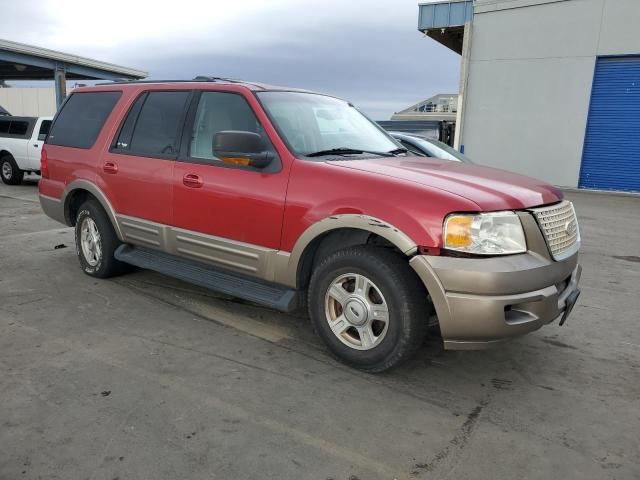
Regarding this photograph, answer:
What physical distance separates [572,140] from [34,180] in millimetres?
16162

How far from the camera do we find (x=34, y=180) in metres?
15.3

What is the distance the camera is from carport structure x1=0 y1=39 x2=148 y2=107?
23.7 metres

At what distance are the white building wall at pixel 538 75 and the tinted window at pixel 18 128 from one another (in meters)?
13.4

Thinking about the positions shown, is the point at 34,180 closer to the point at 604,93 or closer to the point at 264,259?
the point at 264,259

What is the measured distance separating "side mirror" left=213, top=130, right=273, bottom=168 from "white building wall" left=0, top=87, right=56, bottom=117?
152 feet

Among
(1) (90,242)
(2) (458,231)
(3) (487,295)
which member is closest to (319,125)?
(2) (458,231)

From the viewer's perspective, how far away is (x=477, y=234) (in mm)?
2932

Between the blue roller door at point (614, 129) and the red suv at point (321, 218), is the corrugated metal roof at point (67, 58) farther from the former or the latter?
the blue roller door at point (614, 129)

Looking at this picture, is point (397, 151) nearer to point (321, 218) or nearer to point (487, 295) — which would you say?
point (321, 218)

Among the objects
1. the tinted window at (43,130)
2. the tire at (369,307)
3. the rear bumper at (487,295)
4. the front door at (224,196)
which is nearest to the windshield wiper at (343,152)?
the front door at (224,196)

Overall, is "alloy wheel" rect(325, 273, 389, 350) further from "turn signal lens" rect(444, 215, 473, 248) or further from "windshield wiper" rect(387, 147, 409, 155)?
"windshield wiper" rect(387, 147, 409, 155)

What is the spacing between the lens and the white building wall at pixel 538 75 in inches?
599

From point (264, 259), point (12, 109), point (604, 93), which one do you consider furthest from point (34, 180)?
point (12, 109)

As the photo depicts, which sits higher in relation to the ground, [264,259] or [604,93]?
[604,93]
